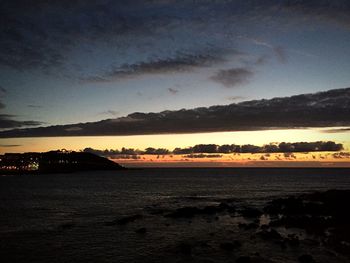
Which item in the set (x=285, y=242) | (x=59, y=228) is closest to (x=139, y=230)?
(x=59, y=228)

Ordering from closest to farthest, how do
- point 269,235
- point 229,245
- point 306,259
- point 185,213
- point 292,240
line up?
point 306,259, point 229,245, point 292,240, point 269,235, point 185,213

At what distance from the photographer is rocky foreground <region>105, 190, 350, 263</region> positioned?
37366 mm

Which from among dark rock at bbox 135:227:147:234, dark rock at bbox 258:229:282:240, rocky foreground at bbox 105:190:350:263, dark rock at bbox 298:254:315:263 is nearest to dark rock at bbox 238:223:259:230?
rocky foreground at bbox 105:190:350:263

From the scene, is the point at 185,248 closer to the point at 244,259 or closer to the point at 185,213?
the point at 244,259

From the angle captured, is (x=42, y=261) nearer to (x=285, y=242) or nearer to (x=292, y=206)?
(x=285, y=242)

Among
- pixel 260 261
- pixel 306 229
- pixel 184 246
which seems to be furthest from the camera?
pixel 306 229

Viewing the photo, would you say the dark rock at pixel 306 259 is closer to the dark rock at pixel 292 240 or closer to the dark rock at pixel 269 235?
the dark rock at pixel 292 240

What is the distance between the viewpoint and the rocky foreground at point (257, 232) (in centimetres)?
3737

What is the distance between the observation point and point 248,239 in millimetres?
45000

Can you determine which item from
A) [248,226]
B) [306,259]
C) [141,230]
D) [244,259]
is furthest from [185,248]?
[248,226]

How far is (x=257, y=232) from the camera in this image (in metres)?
48.3

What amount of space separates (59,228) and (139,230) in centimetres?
1238

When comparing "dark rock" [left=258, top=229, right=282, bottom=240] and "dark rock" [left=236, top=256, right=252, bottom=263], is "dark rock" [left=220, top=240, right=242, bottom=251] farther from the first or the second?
"dark rock" [left=236, top=256, right=252, bottom=263]

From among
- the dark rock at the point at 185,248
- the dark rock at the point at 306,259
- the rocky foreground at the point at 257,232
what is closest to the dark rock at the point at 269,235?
the rocky foreground at the point at 257,232
